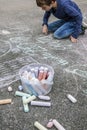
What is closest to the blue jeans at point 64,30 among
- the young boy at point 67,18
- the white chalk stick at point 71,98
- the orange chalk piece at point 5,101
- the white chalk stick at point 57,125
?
the young boy at point 67,18

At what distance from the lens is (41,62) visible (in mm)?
2018

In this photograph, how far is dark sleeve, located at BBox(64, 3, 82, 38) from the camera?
2375 millimetres

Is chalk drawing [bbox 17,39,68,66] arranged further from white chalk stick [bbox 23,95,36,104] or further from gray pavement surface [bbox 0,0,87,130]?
white chalk stick [bbox 23,95,36,104]

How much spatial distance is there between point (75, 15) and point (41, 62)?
2.15ft

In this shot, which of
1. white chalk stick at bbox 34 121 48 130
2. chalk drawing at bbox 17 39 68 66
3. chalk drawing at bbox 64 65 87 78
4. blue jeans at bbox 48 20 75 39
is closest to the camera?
white chalk stick at bbox 34 121 48 130

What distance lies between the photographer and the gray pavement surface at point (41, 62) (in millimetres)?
1447

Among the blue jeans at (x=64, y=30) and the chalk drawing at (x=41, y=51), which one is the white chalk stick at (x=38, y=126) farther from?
the blue jeans at (x=64, y=30)

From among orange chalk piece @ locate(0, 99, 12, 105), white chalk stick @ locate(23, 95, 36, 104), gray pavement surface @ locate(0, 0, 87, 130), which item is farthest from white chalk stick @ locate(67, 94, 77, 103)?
orange chalk piece @ locate(0, 99, 12, 105)

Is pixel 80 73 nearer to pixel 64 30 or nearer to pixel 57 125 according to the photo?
pixel 57 125

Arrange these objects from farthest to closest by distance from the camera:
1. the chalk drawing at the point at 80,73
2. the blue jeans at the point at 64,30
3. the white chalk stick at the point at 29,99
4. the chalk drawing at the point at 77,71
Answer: the blue jeans at the point at 64,30 → the chalk drawing at the point at 77,71 → the chalk drawing at the point at 80,73 → the white chalk stick at the point at 29,99

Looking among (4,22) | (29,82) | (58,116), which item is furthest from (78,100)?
(4,22)

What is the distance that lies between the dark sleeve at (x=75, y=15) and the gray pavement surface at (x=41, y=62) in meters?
0.08

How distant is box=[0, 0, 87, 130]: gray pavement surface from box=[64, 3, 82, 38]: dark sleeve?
0.08m

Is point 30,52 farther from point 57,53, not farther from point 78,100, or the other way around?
point 78,100
